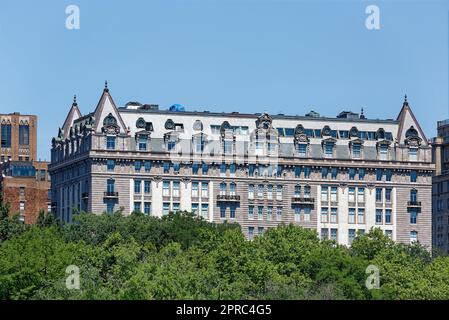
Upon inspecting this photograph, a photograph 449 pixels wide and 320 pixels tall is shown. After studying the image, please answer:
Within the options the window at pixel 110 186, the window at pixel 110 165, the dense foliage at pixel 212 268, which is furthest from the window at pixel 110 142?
the dense foliage at pixel 212 268

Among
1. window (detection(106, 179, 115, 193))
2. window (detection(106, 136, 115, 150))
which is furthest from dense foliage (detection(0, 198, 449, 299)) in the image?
window (detection(106, 136, 115, 150))

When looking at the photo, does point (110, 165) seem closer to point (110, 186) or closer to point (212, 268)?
point (110, 186)

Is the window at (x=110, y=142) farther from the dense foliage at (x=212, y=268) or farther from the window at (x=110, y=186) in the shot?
the dense foliage at (x=212, y=268)

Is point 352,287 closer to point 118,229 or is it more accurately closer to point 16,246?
point 16,246

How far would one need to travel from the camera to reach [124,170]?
200 metres

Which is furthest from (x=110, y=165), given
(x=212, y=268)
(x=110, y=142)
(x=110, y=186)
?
(x=212, y=268)

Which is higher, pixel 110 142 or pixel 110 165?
pixel 110 142

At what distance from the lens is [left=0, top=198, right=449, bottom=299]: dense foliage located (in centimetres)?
10056

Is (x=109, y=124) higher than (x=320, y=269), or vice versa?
(x=109, y=124)

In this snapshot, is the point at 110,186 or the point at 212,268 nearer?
the point at 212,268

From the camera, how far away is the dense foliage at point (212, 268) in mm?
100562

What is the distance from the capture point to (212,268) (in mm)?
121062
